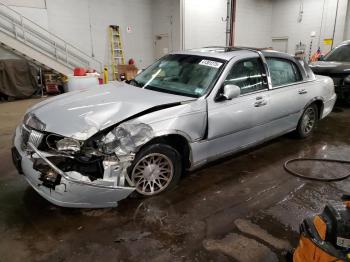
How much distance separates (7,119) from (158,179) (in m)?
4.87

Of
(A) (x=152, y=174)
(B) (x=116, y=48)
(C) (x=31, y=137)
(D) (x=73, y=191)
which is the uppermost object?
(B) (x=116, y=48)

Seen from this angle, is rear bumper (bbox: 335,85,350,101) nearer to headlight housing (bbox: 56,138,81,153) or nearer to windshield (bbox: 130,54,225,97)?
windshield (bbox: 130,54,225,97)

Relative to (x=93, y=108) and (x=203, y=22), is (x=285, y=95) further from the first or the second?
(x=203, y=22)

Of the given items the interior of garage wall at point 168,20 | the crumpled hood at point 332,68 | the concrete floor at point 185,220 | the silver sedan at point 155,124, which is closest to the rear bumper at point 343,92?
the crumpled hood at point 332,68

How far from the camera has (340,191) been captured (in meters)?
3.08

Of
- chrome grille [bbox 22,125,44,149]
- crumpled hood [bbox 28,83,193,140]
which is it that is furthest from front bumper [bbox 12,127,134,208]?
crumpled hood [bbox 28,83,193,140]

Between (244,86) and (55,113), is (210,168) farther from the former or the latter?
(55,113)

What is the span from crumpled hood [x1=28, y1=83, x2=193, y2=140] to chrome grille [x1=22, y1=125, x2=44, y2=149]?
106 mm

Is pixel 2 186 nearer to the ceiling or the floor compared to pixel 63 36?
nearer to the floor

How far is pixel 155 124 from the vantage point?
8.50 feet

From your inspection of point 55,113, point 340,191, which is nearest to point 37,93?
point 55,113

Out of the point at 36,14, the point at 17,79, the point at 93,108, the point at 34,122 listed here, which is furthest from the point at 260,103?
the point at 36,14

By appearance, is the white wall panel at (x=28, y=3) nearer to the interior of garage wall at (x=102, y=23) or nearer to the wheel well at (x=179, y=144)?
the interior of garage wall at (x=102, y=23)

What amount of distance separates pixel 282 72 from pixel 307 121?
115cm
